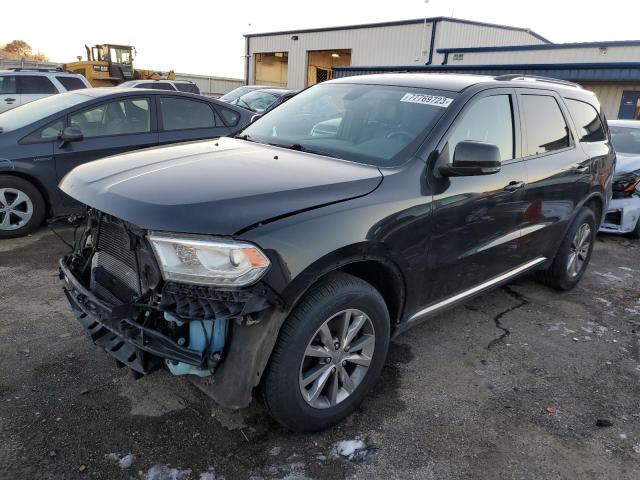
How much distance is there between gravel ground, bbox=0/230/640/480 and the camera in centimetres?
Answer: 238

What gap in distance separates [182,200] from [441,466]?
5.83ft

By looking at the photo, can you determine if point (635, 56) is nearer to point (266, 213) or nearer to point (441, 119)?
point (441, 119)

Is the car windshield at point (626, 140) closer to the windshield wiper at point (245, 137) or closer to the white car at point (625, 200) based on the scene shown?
the white car at point (625, 200)

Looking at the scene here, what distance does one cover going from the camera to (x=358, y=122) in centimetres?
328

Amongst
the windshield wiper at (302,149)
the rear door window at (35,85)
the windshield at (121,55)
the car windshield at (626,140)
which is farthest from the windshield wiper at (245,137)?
the windshield at (121,55)

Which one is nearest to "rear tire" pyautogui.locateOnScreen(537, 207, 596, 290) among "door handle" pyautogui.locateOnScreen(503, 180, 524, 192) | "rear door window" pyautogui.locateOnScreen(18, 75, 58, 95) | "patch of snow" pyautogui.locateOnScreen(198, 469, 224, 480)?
"door handle" pyautogui.locateOnScreen(503, 180, 524, 192)

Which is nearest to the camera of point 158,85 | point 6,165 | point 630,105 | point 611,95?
point 6,165

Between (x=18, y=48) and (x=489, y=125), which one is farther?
(x=18, y=48)

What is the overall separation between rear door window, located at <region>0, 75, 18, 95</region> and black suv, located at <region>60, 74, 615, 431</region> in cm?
1028

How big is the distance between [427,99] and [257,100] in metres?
9.88

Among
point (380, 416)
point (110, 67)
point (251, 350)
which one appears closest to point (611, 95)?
point (380, 416)

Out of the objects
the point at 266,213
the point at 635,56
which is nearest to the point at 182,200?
the point at 266,213

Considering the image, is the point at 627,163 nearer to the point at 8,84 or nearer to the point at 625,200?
the point at 625,200

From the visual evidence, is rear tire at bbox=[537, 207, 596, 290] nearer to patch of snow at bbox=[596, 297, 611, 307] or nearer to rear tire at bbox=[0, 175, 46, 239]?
patch of snow at bbox=[596, 297, 611, 307]
